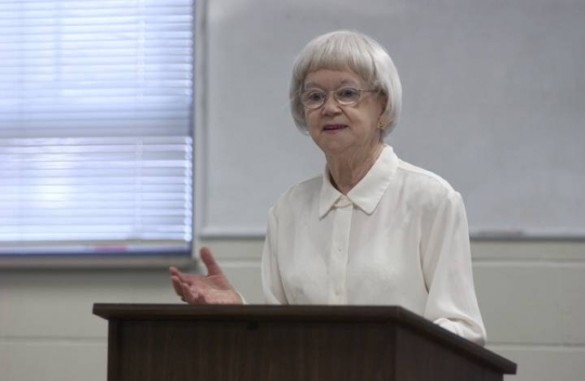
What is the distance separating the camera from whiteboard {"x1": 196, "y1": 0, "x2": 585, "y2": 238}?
12.7 ft

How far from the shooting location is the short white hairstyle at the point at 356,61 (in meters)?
2.52

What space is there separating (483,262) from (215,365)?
6.87 feet

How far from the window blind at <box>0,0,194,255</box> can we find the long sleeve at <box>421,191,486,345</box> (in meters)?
1.82

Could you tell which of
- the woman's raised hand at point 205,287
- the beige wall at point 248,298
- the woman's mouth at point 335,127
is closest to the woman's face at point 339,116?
the woman's mouth at point 335,127

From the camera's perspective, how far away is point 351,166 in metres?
2.60

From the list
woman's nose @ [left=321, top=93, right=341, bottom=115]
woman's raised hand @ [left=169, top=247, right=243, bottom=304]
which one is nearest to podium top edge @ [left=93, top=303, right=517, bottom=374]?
woman's raised hand @ [left=169, top=247, right=243, bottom=304]

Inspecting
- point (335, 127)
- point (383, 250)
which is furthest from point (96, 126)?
point (383, 250)

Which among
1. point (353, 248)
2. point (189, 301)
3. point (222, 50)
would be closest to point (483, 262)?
point (222, 50)

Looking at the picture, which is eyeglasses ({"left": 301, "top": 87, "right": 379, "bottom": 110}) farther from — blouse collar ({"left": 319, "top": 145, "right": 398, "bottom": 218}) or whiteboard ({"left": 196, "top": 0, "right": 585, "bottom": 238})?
whiteboard ({"left": 196, "top": 0, "right": 585, "bottom": 238})

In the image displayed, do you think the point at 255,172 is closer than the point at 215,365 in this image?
No

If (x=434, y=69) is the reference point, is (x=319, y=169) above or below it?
below

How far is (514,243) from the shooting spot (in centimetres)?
387

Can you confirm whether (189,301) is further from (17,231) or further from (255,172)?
(17,231)

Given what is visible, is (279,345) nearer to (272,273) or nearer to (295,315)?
(295,315)
